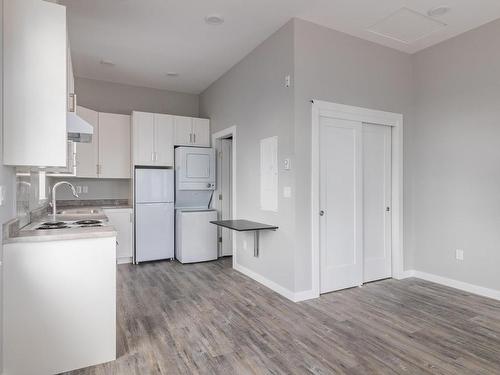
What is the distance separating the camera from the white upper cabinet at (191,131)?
526 cm

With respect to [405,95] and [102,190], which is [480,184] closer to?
[405,95]

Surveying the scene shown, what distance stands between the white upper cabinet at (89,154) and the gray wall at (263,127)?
6.46ft

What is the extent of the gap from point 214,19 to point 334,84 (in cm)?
148

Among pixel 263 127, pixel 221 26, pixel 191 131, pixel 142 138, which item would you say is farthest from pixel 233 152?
pixel 221 26

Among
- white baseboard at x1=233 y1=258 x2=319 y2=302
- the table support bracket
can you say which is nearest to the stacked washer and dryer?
white baseboard at x1=233 y1=258 x2=319 y2=302

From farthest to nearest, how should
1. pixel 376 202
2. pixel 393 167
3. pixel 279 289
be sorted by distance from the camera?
pixel 393 167 → pixel 376 202 → pixel 279 289

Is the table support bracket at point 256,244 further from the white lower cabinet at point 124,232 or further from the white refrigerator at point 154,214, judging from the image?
the white lower cabinet at point 124,232

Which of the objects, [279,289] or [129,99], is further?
[129,99]

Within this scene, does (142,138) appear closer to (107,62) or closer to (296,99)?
(107,62)

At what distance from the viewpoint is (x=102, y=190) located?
17.6 ft

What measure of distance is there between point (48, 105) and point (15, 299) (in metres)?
1.20

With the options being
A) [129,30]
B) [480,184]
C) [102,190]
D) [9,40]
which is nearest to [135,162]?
[102,190]

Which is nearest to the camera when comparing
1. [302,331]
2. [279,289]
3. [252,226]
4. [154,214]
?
[302,331]

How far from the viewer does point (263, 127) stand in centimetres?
388
